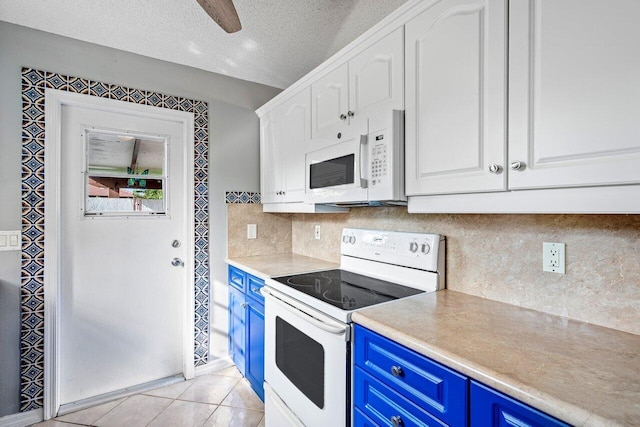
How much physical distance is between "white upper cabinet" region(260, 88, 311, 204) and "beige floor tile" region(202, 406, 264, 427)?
1.38 metres

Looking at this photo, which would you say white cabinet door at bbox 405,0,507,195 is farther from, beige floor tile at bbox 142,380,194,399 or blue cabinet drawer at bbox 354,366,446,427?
beige floor tile at bbox 142,380,194,399

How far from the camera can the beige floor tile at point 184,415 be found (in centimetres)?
193

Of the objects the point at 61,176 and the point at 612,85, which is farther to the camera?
the point at 61,176

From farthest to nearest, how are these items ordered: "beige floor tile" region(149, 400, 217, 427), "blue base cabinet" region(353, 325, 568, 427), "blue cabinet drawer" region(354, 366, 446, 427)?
"beige floor tile" region(149, 400, 217, 427) < "blue cabinet drawer" region(354, 366, 446, 427) < "blue base cabinet" region(353, 325, 568, 427)

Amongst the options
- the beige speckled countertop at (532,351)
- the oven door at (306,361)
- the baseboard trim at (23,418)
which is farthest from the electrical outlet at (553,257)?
the baseboard trim at (23,418)

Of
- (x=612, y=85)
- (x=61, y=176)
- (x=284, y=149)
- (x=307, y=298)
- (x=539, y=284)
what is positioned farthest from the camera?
(x=284, y=149)

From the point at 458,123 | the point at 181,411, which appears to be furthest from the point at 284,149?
the point at 181,411

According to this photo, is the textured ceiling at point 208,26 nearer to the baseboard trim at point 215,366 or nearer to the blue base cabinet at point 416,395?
the blue base cabinet at point 416,395

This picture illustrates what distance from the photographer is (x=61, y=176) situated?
2.01m

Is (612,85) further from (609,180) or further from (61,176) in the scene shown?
(61,176)

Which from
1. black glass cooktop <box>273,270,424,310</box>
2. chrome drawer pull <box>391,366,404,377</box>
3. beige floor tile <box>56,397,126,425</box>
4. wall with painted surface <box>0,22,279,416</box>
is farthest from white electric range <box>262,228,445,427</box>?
beige floor tile <box>56,397,126,425</box>

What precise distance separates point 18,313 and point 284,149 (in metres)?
1.88

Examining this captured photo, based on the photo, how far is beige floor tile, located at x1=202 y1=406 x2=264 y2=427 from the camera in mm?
1921

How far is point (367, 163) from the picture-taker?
1.50 m
